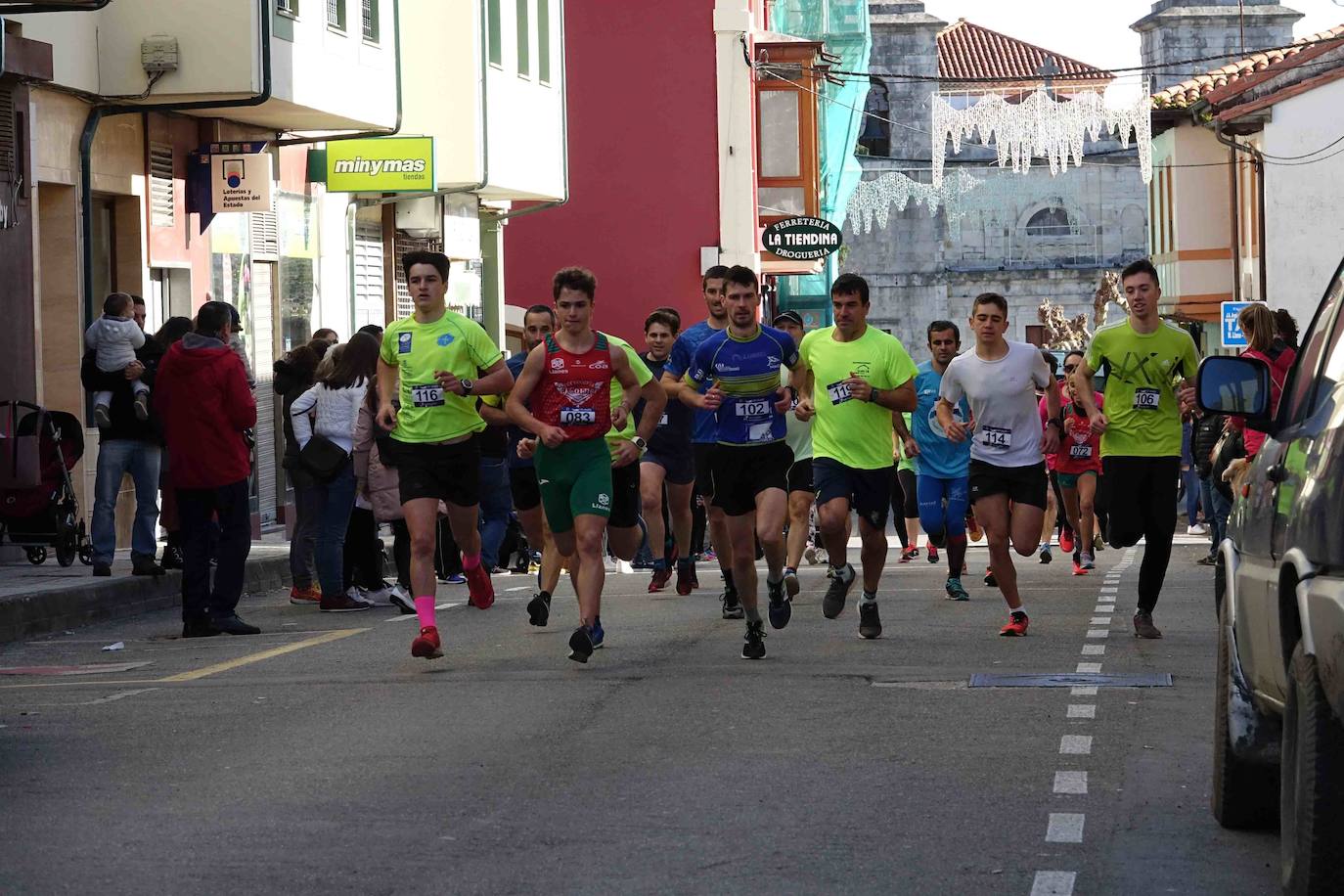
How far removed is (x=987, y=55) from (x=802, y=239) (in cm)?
5239

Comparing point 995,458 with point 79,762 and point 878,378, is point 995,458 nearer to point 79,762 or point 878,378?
point 878,378

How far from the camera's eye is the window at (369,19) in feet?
84.2

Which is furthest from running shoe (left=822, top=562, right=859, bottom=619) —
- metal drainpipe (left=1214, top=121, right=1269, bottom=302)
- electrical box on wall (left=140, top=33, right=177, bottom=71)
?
metal drainpipe (left=1214, top=121, right=1269, bottom=302)

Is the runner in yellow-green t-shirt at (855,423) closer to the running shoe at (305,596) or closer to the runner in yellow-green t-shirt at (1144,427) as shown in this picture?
the runner in yellow-green t-shirt at (1144,427)

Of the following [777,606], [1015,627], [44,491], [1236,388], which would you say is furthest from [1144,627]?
[44,491]

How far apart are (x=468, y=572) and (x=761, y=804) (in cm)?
582

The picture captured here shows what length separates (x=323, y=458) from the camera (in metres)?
15.4

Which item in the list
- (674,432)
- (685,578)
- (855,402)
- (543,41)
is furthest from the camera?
(543,41)

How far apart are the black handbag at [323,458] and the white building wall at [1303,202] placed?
28.5m

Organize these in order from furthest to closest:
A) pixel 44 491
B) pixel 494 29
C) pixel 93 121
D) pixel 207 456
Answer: pixel 494 29, pixel 93 121, pixel 44 491, pixel 207 456

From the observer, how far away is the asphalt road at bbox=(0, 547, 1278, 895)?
654 cm

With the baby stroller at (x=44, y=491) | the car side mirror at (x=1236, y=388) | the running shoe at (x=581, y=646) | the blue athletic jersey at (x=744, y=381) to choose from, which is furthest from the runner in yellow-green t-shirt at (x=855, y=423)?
the baby stroller at (x=44, y=491)

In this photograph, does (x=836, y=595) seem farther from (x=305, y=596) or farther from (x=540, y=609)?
(x=305, y=596)

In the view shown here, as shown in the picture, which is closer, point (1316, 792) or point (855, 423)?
point (1316, 792)
